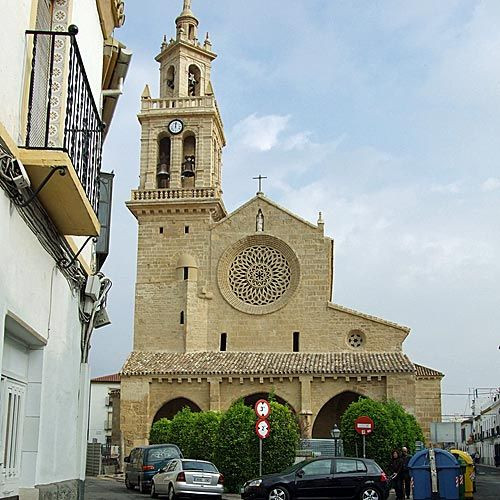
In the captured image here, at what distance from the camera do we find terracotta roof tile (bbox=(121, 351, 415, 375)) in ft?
114

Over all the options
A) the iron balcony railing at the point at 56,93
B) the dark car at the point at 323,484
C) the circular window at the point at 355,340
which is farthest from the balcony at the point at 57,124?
the circular window at the point at 355,340

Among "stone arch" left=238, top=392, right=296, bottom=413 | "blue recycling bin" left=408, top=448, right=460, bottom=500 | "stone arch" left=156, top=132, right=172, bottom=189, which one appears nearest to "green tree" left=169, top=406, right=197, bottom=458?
"stone arch" left=238, top=392, right=296, bottom=413

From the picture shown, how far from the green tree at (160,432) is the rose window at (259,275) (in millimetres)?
8200

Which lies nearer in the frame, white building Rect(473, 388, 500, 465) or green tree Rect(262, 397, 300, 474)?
green tree Rect(262, 397, 300, 474)

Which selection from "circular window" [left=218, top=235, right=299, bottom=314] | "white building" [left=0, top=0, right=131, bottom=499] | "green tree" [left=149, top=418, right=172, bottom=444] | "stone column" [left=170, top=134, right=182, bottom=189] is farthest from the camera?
"stone column" [left=170, top=134, right=182, bottom=189]

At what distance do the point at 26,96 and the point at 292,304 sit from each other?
32350 mm

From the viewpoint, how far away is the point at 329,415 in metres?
36.3

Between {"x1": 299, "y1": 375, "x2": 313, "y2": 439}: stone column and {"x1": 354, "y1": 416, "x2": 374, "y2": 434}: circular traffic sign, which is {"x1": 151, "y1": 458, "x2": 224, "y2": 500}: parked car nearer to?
{"x1": 354, "y1": 416, "x2": 374, "y2": 434}: circular traffic sign

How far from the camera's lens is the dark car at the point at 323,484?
1720cm

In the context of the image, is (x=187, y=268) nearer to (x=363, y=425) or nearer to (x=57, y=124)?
(x=363, y=425)

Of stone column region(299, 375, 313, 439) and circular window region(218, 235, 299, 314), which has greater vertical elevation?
circular window region(218, 235, 299, 314)

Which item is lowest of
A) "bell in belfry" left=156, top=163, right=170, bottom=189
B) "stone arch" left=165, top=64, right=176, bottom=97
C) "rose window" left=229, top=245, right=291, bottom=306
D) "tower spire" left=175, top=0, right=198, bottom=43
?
"rose window" left=229, top=245, right=291, bottom=306

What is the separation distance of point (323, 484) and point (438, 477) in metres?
2.53

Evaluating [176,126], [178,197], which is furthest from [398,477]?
[176,126]
